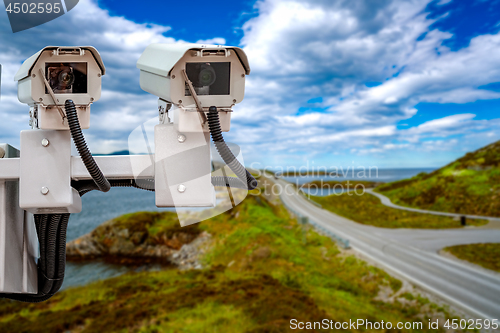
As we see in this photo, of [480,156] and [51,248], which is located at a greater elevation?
[480,156]

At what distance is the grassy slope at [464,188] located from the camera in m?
46.5

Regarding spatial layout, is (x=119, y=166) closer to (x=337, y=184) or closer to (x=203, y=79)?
(x=203, y=79)

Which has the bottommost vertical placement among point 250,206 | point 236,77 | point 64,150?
point 250,206

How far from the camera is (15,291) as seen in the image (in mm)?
2395

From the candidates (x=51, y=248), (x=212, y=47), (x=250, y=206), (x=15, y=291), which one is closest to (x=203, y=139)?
(x=212, y=47)

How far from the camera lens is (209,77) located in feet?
6.31

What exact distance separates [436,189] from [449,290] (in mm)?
41173

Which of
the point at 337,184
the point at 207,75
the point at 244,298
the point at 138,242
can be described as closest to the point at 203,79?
the point at 207,75

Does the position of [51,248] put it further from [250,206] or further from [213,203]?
[250,206]

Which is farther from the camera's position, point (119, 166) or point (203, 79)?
point (119, 166)

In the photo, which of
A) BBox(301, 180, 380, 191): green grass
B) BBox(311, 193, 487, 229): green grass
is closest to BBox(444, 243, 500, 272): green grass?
BBox(311, 193, 487, 229): green grass

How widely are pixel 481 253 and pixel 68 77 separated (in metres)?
32.6

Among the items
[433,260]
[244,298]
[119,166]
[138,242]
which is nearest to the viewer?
[119,166]

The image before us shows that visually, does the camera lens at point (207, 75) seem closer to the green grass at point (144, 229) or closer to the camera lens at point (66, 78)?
the camera lens at point (66, 78)
